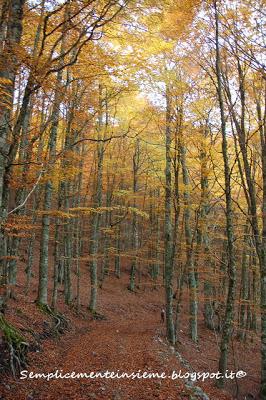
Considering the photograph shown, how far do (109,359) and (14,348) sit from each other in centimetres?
273

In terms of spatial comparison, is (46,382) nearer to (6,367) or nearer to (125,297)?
(6,367)

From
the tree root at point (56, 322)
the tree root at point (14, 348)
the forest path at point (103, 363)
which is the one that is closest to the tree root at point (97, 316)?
the forest path at point (103, 363)

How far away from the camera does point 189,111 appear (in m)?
12.8

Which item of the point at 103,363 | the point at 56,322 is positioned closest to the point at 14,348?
the point at 103,363

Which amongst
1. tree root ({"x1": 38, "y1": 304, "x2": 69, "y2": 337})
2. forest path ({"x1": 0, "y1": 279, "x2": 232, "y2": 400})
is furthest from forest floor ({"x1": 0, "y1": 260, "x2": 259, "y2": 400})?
tree root ({"x1": 38, "y1": 304, "x2": 69, "y2": 337})

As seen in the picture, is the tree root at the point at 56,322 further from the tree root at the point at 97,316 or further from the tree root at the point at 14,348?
the tree root at the point at 97,316

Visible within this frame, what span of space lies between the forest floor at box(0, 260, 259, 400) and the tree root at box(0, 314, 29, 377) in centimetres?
22

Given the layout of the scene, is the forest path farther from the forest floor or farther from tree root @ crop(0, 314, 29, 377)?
tree root @ crop(0, 314, 29, 377)

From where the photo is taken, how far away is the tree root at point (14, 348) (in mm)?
5762

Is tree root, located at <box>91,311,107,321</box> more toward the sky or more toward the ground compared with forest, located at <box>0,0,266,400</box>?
more toward the ground

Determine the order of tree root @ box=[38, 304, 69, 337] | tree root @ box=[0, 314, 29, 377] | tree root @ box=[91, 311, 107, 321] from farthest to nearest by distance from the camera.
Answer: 1. tree root @ box=[91, 311, 107, 321]
2. tree root @ box=[38, 304, 69, 337]
3. tree root @ box=[0, 314, 29, 377]

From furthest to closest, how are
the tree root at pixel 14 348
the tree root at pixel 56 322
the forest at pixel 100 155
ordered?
the tree root at pixel 56 322, the tree root at pixel 14 348, the forest at pixel 100 155

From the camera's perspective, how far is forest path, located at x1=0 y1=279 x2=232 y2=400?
555 cm

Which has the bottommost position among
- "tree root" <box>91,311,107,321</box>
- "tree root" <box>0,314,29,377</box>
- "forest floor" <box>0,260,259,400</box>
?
"tree root" <box>91,311,107,321</box>
